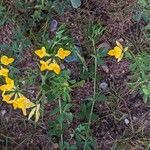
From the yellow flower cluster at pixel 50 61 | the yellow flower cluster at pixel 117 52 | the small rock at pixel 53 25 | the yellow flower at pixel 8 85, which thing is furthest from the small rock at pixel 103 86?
the yellow flower at pixel 8 85

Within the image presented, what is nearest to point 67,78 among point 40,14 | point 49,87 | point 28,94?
point 49,87

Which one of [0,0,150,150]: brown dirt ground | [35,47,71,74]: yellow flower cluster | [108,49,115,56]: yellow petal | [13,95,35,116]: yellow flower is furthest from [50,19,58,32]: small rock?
[13,95,35,116]: yellow flower

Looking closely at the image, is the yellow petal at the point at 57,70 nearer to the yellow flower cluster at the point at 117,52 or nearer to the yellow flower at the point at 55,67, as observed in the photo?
the yellow flower at the point at 55,67

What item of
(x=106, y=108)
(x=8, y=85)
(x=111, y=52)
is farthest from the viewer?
(x=106, y=108)

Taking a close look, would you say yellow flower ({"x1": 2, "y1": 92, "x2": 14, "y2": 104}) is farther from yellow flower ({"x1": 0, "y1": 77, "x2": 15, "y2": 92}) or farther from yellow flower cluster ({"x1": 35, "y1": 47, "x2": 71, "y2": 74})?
yellow flower cluster ({"x1": 35, "y1": 47, "x2": 71, "y2": 74})

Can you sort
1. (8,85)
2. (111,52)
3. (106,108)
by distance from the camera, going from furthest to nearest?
(106,108) → (111,52) → (8,85)

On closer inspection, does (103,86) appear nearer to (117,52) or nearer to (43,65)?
(117,52)

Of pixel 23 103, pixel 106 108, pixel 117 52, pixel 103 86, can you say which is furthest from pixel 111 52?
pixel 23 103
